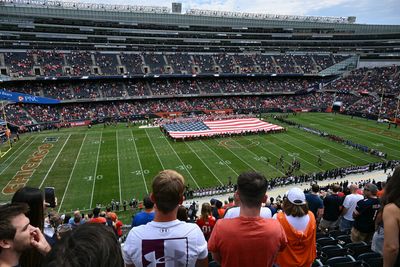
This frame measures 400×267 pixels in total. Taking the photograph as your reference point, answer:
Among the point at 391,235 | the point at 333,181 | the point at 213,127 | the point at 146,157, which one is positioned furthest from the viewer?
the point at 213,127

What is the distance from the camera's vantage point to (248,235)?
3.51m

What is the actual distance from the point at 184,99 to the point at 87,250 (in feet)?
212

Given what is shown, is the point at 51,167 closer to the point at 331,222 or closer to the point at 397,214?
the point at 331,222

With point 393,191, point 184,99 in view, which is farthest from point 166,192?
point 184,99

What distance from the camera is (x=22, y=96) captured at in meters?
50.0

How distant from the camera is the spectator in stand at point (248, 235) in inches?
139

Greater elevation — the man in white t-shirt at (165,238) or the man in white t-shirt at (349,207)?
the man in white t-shirt at (165,238)

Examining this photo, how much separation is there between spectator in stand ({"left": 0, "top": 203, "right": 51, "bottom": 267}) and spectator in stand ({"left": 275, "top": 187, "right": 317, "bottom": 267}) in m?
3.39

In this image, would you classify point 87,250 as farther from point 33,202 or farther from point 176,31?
point 176,31

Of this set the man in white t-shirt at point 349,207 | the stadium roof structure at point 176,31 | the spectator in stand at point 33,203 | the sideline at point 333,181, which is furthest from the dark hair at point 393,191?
the stadium roof structure at point 176,31

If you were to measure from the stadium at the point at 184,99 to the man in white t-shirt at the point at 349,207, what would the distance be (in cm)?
1724

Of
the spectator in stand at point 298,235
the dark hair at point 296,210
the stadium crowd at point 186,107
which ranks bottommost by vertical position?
the stadium crowd at point 186,107

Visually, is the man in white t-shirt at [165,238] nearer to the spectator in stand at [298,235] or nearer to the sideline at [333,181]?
the spectator in stand at [298,235]

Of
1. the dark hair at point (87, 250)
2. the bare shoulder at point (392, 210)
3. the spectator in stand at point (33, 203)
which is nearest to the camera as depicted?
the dark hair at point (87, 250)
